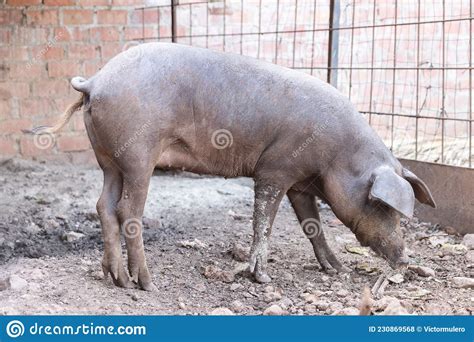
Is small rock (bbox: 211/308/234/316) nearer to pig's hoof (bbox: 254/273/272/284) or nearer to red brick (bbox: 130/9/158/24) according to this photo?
pig's hoof (bbox: 254/273/272/284)

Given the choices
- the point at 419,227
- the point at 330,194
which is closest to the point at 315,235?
the point at 330,194

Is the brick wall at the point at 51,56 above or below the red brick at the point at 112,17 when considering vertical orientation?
below

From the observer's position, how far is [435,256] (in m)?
5.42

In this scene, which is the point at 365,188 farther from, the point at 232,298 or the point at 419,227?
the point at 419,227

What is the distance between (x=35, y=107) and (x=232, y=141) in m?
4.03

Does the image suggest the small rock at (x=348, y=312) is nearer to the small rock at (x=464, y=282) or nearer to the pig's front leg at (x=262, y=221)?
the pig's front leg at (x=262, y=221)

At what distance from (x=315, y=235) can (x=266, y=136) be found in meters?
0.92

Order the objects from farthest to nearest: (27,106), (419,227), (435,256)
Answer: (27,106), (419,227), (435,256)

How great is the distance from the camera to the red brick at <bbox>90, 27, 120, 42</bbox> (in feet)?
26.5

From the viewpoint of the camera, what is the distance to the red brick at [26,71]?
779 cm

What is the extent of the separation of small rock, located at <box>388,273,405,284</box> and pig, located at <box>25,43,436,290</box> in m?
0.08

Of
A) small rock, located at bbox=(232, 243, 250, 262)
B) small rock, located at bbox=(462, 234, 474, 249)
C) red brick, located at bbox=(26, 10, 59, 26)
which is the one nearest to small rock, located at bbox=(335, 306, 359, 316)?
small rock, located at bbox=(232, 243, 250, 262)

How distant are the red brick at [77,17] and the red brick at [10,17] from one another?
19.0 inches

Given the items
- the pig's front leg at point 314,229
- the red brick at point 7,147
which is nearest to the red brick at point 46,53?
the red brick at point 7,147
